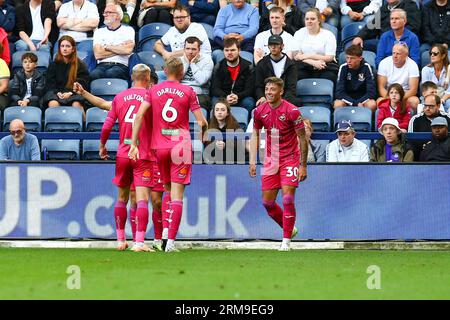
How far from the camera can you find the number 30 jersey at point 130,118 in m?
15.3

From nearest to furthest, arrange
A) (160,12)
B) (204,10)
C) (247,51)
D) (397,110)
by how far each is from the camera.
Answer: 1. (397,110)
2. (247,51)
3. (160,12)
4. (204,10)

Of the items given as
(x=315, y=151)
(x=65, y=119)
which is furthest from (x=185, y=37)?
(x=315, y=151)

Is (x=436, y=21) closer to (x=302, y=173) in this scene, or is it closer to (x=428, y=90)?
(x=428, y=90)

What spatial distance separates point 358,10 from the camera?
2170 centimetres

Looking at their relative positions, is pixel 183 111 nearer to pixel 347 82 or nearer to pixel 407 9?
pixel 347 82

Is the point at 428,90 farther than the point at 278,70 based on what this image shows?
No

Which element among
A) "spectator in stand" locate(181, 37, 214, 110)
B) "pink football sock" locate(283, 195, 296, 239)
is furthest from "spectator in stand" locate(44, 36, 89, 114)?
"pink football sock" locate(283, 195, 296, 239)

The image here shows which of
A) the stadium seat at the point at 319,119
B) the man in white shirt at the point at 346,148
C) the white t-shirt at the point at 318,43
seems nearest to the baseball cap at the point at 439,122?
the man in white shirt at the point at 346,148

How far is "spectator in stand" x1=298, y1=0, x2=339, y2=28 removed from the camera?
2152 centimetres

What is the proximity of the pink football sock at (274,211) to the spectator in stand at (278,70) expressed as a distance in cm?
353

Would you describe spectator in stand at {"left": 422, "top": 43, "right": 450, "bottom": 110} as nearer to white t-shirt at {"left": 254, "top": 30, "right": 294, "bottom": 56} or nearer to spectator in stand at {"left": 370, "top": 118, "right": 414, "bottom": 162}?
spectator in stand at {"left": 370, "top": 118, "right": 414, "bottom": 162}

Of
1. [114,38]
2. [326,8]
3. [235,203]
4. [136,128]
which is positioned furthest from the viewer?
[326,8]

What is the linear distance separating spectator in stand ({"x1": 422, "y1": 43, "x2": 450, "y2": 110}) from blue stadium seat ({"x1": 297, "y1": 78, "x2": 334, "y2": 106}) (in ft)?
5.17

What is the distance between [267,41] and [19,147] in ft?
16.3
